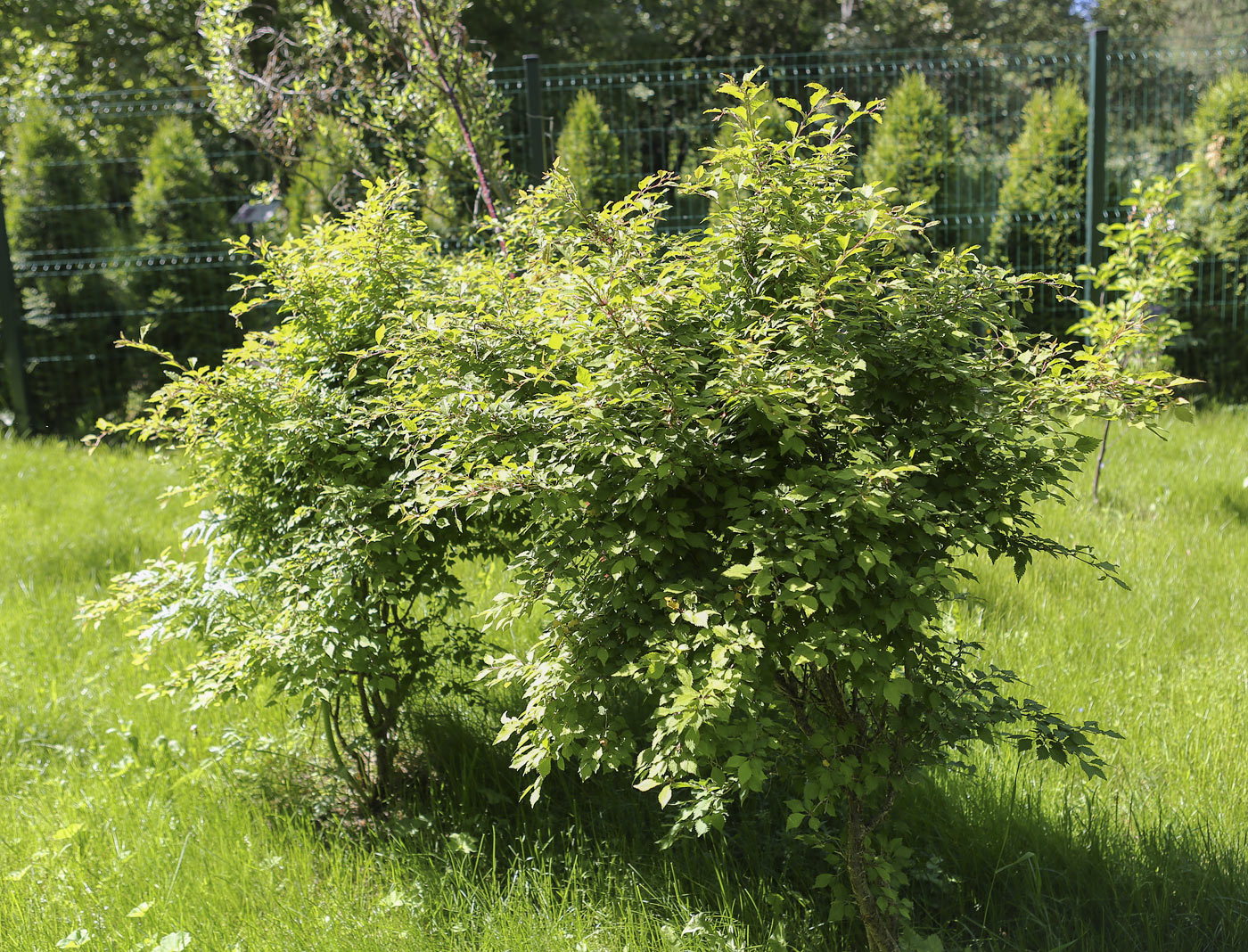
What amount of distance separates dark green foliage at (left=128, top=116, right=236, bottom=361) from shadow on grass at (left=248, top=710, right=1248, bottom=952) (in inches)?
258

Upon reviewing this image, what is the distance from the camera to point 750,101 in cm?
208

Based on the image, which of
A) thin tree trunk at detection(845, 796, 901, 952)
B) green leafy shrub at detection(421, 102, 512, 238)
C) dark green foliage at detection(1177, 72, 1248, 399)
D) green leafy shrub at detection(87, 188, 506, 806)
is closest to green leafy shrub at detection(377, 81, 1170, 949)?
thin tree trunk at detection(845, 796, 901, 952)

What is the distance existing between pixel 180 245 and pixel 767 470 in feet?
25.2

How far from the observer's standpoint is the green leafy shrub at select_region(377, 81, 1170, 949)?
193 centimetres

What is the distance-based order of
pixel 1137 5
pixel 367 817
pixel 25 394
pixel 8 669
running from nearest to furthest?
pixel 367 817
pixel 8 669
pixel 25 394
pixel 1137 5

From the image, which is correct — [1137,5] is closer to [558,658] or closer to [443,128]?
[443,128]

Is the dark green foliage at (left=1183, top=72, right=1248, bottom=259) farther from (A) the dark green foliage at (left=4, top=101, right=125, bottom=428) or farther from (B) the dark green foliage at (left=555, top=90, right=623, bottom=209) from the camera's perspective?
(A) the dark green foliage at (left=4, top=101, right=125, bottom=428)

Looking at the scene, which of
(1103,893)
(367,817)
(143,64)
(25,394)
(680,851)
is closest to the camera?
(1103,893)

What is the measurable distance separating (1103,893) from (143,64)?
1683cm

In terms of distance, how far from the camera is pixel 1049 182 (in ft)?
26.4

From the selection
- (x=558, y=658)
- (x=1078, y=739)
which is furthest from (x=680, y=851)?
(x=1078, y=739)

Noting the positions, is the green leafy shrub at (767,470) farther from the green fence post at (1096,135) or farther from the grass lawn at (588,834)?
the green fence post at (1096,135)

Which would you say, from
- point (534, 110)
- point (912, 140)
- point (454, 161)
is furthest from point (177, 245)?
point (912, 140)

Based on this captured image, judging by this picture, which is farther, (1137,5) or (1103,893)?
(1137,5)
